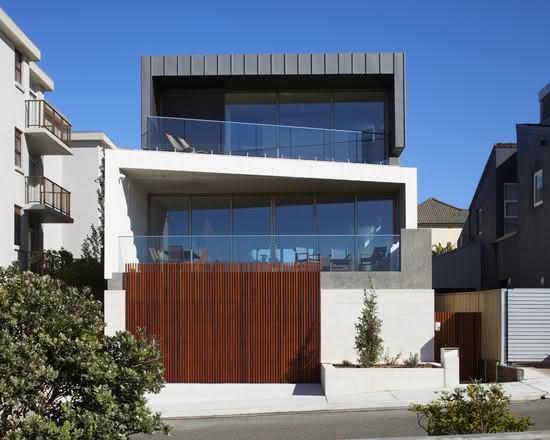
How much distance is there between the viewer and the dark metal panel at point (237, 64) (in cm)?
2434

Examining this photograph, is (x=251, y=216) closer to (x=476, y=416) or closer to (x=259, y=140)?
(x=259, y=140)

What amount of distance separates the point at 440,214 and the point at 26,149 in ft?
154

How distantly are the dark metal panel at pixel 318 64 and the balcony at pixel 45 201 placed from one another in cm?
1137

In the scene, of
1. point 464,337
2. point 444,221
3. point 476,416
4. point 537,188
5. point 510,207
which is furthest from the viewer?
point 444,221

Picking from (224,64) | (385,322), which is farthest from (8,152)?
(385,322)

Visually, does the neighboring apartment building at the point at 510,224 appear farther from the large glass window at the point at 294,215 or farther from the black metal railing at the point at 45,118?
the black metal railing at the point at 45,118

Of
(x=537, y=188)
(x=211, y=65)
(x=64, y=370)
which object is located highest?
(x=211, y=65)

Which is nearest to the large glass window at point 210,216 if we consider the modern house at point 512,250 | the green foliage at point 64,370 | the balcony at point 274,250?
the balcony at point 274,250

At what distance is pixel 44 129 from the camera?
2984 cm

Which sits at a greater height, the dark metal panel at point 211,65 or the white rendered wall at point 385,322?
the dark metal panel at point 211,65

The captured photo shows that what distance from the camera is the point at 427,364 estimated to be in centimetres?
1991

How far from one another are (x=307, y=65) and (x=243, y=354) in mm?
8966

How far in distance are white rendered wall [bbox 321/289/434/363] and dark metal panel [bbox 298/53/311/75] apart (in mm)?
7062

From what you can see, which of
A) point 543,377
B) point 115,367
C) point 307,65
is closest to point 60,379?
point 115,367
